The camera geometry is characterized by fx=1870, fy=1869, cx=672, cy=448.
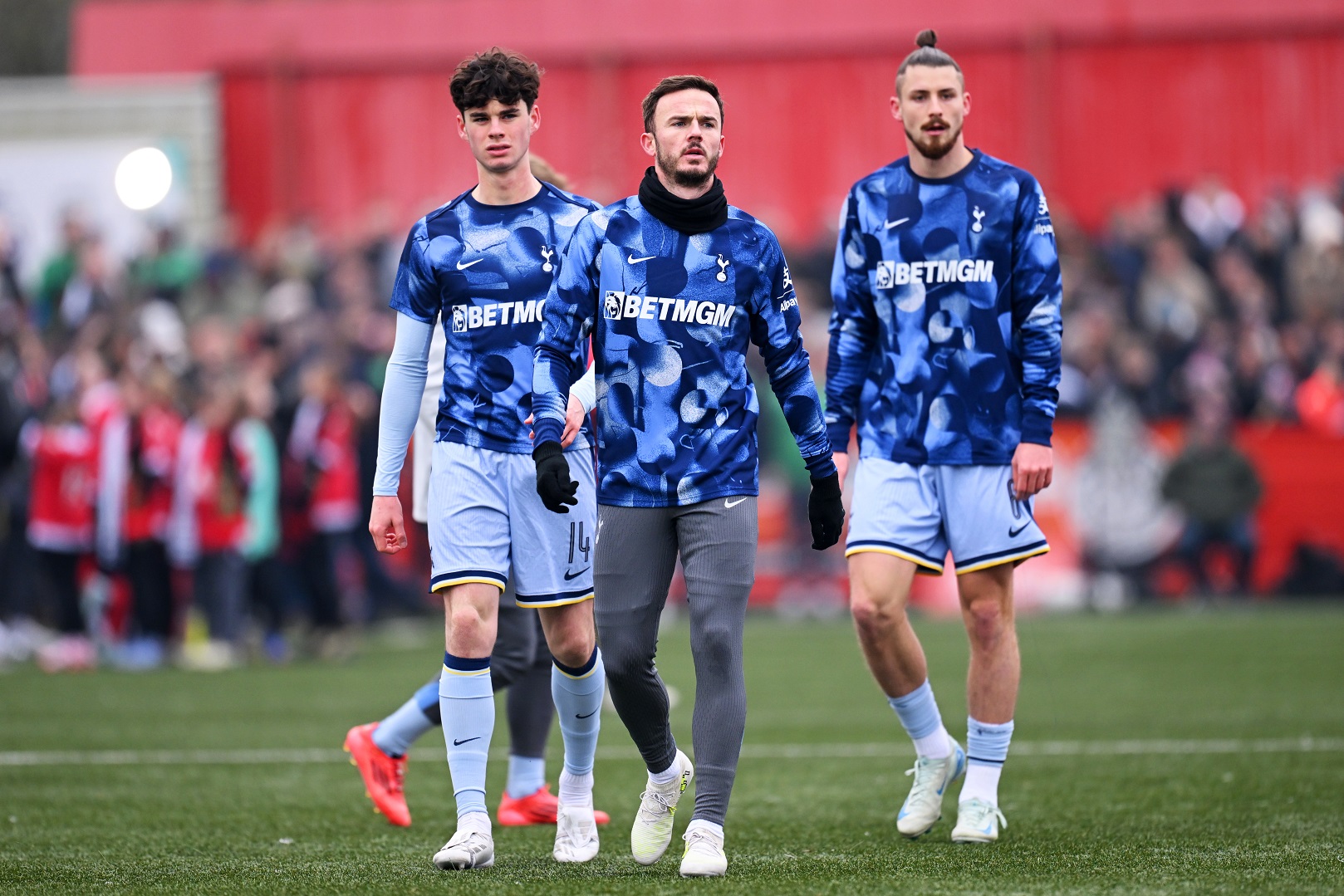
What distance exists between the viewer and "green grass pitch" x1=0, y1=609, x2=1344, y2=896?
568 cm

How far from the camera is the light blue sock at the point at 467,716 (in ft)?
19.7

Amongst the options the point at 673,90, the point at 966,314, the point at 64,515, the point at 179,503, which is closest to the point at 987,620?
the point at 966,314

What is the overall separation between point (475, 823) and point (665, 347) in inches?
63.4

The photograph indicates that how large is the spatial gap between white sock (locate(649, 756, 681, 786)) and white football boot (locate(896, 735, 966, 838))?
104 cm

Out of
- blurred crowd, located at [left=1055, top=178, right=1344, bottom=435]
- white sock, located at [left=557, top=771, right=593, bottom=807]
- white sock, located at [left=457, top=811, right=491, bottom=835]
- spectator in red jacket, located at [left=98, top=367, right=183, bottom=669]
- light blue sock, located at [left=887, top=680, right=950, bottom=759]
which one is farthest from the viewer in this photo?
blurred crowd, located at [left=1055, top=178, right=1344, bottom=435]

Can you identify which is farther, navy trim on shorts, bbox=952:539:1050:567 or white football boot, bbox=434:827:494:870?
navy trim on shorts, bbox=952:539:1050:567

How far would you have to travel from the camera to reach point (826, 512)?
18.9 ft

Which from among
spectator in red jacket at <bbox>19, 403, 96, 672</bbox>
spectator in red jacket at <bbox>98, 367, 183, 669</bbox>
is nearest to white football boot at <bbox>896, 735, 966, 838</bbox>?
spectator in red jacket at <bbox>98, 367, 183, 669</bbox>

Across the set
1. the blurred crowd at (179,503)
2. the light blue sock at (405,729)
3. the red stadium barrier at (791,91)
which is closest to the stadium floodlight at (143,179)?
the red stadium barrier at (791,91)

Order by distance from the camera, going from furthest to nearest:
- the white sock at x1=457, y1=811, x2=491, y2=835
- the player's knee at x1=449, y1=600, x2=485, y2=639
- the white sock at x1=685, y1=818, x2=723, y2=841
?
1. the player's knee at x1=449, y1=600, x2=485, y2=639
2. the white sock at x1=457, y1=811, x2=491, y2=835
3. the white sock at x1=685, y1=818, x2=723, y2=841

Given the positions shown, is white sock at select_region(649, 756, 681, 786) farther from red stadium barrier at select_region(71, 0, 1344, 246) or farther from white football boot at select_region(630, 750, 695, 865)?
red stadium barrier at select_region(71, 0, 1344, 246)

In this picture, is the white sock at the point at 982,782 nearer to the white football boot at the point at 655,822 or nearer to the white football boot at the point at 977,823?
the white football boot at the point at 977,823

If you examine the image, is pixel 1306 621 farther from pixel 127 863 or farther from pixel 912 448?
pixel 127 863

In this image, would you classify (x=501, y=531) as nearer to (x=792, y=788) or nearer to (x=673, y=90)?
(x=673, y=90)
